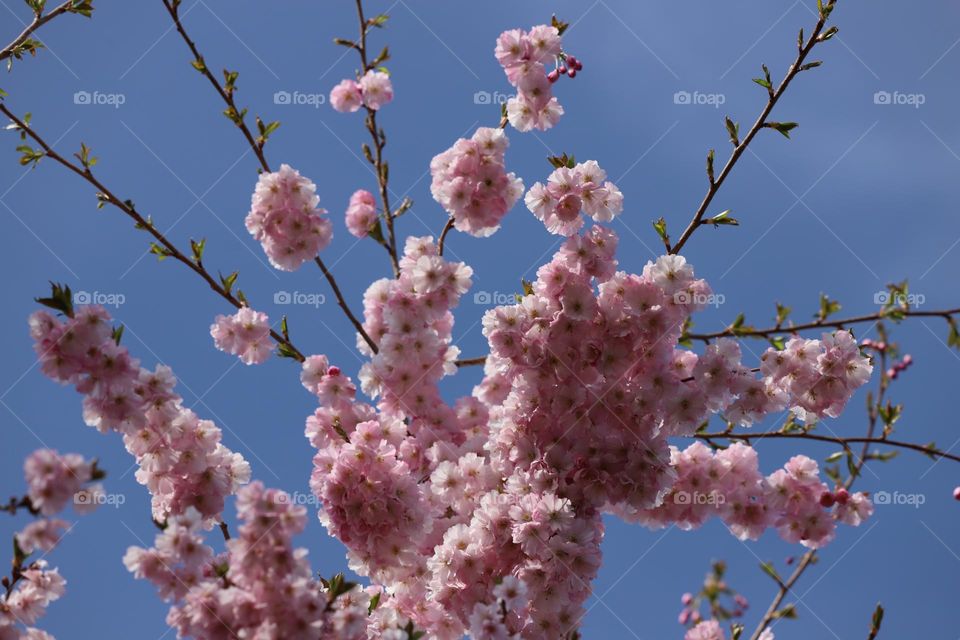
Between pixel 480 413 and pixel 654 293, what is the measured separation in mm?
1384

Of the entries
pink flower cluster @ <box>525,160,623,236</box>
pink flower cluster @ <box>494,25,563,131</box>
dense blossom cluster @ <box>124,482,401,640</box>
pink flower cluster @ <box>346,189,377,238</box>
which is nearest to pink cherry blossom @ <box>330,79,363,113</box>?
pink flower cluster @ <box>346,189,377,238</box>

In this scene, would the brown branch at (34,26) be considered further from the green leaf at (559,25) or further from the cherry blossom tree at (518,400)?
the green leaf at (559,25)

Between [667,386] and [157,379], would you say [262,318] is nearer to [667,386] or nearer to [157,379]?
[157,379]

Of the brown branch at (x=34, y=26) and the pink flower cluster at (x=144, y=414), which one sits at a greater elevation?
A: the brown branch at (x=34, y=26)

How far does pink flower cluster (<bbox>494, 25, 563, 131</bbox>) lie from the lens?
4934 mm

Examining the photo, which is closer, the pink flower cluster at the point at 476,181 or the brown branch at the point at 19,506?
the brown branch at the point at 19,506

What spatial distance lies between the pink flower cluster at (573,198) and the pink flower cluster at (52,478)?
301 cm

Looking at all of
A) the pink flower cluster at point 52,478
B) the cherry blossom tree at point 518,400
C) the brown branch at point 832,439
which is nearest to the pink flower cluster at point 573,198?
the cherry blossom tree at point 518,400

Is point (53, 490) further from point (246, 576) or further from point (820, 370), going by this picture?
point (820, 370)

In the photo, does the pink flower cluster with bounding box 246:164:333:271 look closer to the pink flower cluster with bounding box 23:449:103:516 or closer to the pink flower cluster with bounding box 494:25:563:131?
the pink flower cluster with bounding box 494:25:563:131

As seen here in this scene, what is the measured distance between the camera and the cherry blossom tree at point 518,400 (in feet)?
14.8

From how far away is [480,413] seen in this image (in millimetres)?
5297

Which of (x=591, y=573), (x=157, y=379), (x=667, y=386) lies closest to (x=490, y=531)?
(x=591, y=573)

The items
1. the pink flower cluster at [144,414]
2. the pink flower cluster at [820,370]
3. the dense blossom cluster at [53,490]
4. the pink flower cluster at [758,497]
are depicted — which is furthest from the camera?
the pink flower cluster at [758,497]
